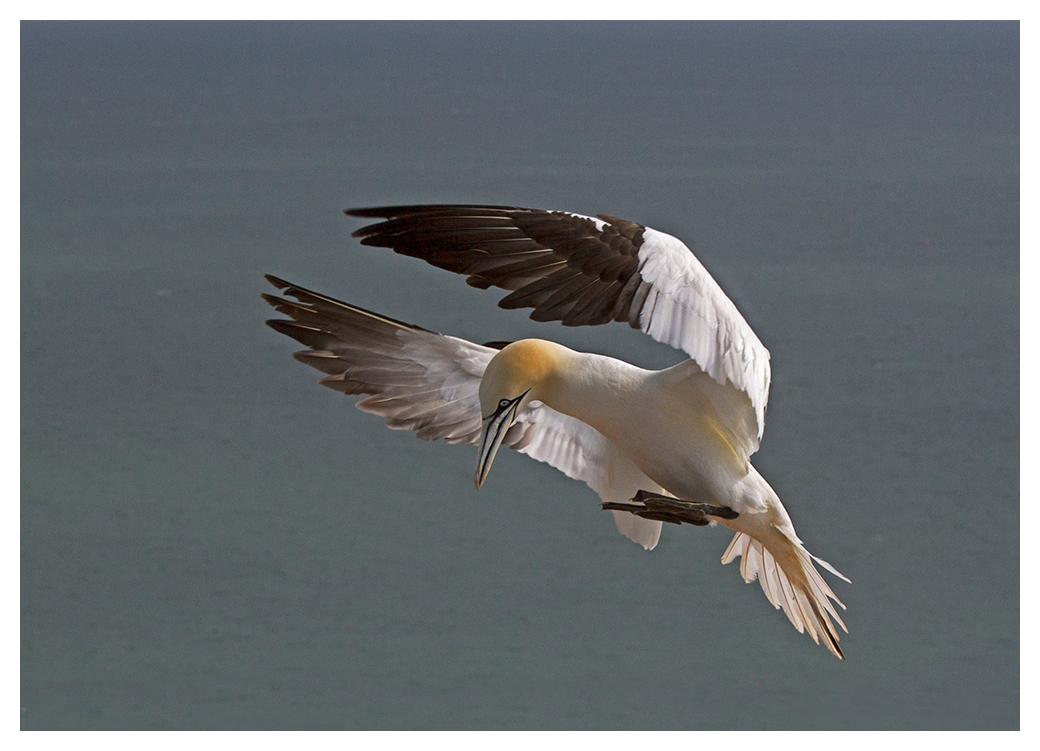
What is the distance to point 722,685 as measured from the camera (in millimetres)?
8391

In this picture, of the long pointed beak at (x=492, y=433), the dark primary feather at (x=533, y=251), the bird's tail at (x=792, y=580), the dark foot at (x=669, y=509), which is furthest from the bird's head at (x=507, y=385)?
the bird's tail at (x=792, y=580)

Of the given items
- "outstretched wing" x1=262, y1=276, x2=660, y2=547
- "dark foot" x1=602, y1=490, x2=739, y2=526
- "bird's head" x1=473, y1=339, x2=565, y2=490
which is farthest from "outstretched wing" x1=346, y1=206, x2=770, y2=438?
"outstretched wing" x1=262, y1=276, x2=660, y2=547

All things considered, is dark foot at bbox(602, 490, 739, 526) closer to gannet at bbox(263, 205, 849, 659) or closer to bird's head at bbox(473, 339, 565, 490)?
gannet at bbox(263, 205, 849, 659)

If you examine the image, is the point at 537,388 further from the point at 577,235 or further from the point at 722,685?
the point at 722,685

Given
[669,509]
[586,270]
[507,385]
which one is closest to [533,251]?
[586,270]

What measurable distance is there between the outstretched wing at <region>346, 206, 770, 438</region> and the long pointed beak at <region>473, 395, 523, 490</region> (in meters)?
0.22

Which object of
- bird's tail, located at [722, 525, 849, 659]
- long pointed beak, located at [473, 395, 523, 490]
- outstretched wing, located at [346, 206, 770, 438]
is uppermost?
outstretched wing, located at [346, 206, 770, 438]

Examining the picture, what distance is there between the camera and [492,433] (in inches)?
117

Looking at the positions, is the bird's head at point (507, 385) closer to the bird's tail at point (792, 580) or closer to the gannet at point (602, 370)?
the gannet at point (602, 370)

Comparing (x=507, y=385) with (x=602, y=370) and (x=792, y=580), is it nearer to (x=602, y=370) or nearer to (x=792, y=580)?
(x=602, y=370)

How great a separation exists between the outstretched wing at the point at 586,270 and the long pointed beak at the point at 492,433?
0.22 metres

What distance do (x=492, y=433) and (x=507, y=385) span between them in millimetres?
109

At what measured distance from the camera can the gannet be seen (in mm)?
2953

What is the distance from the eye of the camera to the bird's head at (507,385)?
2990 mm
